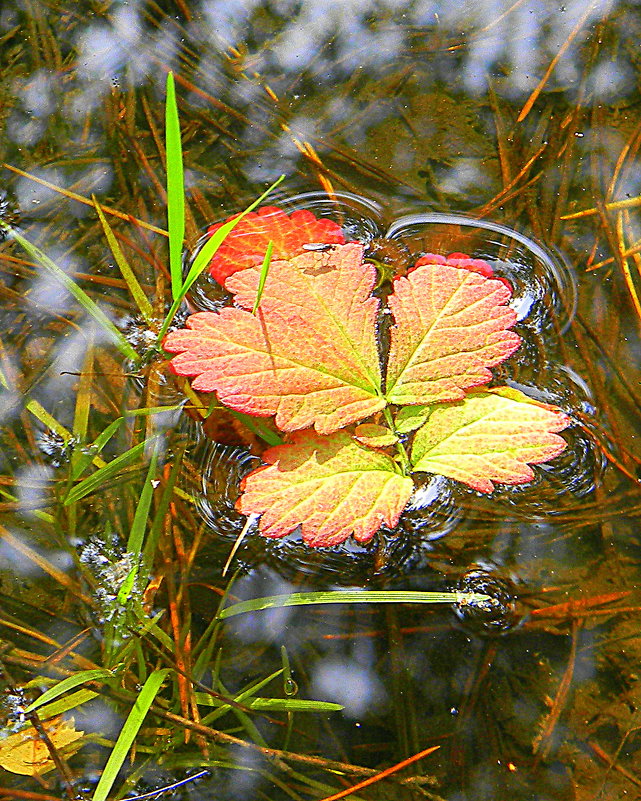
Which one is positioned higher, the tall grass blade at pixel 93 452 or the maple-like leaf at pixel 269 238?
the maple-like leaf at pixel 269 238

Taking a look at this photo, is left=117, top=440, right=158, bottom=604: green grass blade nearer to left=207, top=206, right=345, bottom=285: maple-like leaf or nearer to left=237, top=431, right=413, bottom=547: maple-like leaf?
left=237, top=431, right=413, bottom=547: maple-like leaf

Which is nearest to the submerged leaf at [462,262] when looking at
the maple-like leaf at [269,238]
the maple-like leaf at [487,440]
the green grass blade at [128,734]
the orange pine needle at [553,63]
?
the maple-like leaf at [269,238]

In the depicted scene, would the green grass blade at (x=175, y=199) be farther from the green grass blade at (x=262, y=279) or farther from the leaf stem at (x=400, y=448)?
the leaf stem at (x=400, y=448)

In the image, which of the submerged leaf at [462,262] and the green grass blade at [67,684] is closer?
the green grass blade at [67,684]

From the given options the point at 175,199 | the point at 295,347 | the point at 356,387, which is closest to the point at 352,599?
the point at 356,387

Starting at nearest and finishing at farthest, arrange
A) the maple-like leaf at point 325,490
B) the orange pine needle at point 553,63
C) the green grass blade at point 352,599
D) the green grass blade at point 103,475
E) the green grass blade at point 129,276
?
the maple-like leaf at point 325,490 < the green grass blade at point 352,599 < the green grass blade at point 103,475 < the green grass blade at point 129,276 < the orange pine needle at point 553,63

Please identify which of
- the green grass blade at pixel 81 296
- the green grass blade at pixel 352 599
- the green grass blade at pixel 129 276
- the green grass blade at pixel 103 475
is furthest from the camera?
the green grass blade at pixel 129 276

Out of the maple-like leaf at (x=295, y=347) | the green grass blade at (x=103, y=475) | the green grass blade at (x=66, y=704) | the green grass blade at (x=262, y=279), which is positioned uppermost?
the green grass blade at (x=262, y=279)
